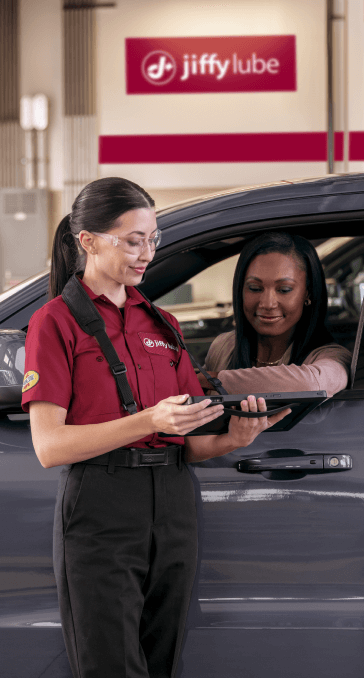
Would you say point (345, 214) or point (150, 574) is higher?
point (345, 214)

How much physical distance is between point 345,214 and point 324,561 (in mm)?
867

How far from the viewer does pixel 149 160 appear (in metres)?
10.0

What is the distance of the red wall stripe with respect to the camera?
9898 millimetres

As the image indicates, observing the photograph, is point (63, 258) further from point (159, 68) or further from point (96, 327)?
point (159, 68)

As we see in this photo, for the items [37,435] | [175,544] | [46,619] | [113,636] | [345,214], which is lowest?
[46,619]

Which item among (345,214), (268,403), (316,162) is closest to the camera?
(268,403)

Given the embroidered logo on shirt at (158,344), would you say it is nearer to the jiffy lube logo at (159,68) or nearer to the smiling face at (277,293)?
the smiling face at (277,293)

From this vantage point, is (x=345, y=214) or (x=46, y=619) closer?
(x=46, y=619)

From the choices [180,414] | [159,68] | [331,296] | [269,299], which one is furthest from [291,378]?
[159,68]

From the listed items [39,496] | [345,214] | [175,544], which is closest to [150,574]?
[175,544]

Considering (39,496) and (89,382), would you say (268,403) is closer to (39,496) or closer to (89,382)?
(89,382)

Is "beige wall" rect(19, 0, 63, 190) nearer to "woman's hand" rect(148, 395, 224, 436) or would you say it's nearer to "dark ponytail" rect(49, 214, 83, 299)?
"dark ponytail" rect(49, 214, 83, 299)

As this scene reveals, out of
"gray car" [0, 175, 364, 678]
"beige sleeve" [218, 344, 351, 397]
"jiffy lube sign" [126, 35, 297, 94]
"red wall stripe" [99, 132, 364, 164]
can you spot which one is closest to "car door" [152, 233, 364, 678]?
"gray car" [0, 175, 364, 678]

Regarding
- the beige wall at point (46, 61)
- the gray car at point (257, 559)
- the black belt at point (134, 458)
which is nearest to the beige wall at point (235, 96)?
the beige wall at point (46, 61)
